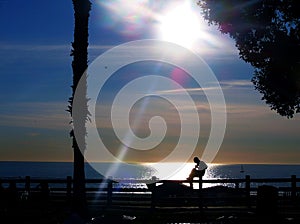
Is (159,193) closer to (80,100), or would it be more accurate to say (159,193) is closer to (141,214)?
(141,214)

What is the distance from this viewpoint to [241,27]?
2841cm

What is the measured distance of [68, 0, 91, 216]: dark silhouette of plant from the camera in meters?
23.5

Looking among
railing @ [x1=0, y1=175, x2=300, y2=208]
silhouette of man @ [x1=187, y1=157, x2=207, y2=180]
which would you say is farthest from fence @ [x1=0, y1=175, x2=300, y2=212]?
silhouette of man @ [x1=187, y1=157, x2=207, y2=180]

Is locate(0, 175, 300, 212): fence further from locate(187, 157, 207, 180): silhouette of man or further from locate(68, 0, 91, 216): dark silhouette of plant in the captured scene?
locate(68, 0, 91, 216): dark silhouette of plant

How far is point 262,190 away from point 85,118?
7407 mm

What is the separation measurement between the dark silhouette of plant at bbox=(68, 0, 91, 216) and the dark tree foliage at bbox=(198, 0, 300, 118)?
7.13m

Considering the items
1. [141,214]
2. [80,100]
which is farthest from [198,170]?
[80,100]

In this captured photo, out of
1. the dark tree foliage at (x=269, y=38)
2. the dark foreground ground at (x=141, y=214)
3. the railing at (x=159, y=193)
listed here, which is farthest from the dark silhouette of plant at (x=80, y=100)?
the dark tree foliage at (x=269, y=38)

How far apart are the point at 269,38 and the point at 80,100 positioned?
989 cm

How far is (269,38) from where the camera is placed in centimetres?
2812

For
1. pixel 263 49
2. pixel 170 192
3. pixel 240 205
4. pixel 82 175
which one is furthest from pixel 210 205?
pixel 263 49

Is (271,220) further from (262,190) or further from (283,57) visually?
(283,57)

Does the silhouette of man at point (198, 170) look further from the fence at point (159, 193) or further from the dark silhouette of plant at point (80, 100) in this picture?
the dark silhouette of plant at point (80, 100)

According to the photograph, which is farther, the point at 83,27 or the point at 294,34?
the point at 294,34
